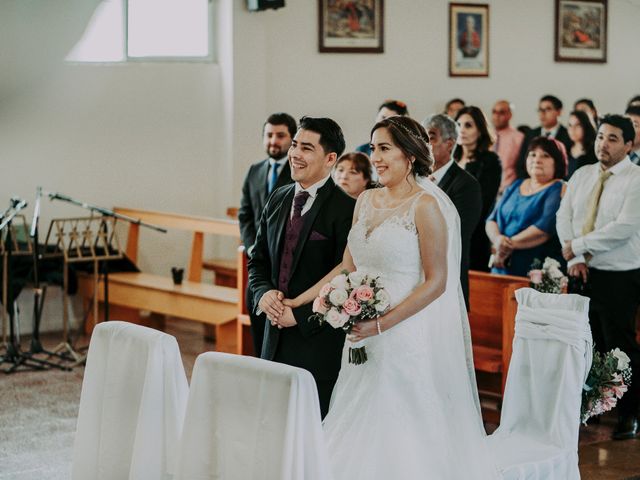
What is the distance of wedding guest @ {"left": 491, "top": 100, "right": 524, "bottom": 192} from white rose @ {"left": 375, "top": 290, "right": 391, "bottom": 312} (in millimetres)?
6170

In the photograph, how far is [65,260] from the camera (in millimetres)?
7828

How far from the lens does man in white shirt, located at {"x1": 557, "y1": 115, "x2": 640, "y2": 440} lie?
5.82 metres

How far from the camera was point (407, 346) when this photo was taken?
13.6 ft

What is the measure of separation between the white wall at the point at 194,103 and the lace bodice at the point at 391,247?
5443mm

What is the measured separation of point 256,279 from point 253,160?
5.60 metres

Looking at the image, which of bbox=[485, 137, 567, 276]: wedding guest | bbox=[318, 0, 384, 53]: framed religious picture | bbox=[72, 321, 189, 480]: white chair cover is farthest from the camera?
bbox=[318, 0, 384, 53]: framed religious picture

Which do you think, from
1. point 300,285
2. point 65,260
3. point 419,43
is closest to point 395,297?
point 300,285

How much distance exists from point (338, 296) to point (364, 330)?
0.65 feet

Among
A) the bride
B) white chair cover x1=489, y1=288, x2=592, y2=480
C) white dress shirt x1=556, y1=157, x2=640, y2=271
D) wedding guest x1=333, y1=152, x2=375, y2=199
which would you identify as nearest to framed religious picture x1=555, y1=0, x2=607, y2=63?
white dress shirt x1=556, y1=157, x2=640, y2=271

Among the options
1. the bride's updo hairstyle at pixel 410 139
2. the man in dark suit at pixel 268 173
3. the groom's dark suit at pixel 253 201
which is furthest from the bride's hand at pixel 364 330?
the groom's dark suit at pixel 253 201

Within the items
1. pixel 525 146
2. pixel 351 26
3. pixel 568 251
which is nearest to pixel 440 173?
pixel 568 251

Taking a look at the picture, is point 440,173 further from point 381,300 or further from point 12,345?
point 12,345

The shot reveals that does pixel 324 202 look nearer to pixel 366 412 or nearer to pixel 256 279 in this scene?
pixel 256 279

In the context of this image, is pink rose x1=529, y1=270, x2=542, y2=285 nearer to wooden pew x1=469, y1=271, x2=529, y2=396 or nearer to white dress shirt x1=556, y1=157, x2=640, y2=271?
wooden pew x1=469, y1=271, x2=529, y2=396
